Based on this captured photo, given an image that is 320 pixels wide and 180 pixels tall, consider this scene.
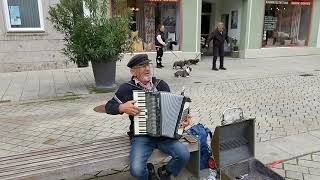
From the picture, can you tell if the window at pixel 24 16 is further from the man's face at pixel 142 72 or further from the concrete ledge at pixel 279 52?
the concrete ledge at pixel 279 52

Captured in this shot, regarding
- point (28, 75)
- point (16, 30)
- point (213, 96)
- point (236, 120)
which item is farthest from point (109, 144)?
point (16, 30)

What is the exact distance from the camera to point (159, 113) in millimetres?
2939

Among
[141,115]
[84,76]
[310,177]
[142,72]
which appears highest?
[142,72]

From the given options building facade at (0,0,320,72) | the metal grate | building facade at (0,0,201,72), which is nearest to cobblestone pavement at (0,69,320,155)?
the metal grate

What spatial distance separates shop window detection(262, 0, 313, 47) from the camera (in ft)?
50.1

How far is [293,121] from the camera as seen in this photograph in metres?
5.52

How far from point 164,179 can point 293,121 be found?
318cm

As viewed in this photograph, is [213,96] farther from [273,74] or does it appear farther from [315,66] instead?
[315,66]

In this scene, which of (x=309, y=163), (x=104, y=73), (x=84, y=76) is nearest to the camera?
(x=309, y=163)

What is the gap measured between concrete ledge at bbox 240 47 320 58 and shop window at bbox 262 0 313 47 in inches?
14.9

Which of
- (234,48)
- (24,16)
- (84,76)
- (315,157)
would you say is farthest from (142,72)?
(234,48)

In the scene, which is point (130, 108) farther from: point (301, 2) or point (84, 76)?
point (301, 2)

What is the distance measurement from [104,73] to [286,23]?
39.1 feet

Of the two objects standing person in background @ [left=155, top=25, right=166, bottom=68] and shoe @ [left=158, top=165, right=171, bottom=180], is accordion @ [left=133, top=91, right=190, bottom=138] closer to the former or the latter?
shoe @ [left=158, top=165, right=171, bottom=180]
